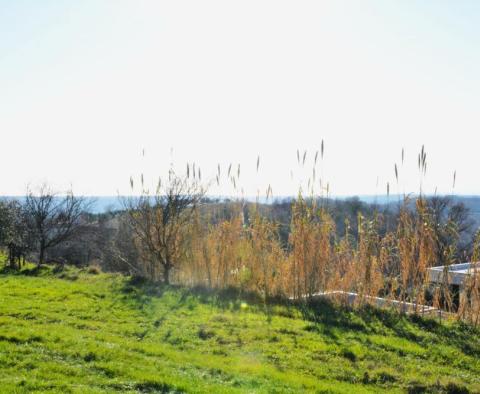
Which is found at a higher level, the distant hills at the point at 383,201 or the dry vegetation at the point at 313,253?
the distant hills at the point at 383,201

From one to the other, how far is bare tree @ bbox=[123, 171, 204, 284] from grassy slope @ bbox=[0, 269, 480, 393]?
7.50ft

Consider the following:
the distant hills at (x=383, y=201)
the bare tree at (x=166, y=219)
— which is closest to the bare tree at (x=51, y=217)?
the distant hills at (x=383, y=201)

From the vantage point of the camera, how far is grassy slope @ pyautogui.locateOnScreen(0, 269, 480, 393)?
4.47 meters

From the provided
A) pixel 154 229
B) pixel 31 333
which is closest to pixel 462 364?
pixel 31 333

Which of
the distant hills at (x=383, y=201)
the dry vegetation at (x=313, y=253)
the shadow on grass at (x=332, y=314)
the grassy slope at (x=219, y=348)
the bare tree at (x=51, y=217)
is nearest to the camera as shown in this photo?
the grassy slope at (x=219, y=348)

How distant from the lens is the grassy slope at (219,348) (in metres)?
4.47

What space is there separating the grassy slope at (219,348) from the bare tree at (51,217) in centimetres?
1240

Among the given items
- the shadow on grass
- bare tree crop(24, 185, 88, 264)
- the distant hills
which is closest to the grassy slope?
the shadow on grass

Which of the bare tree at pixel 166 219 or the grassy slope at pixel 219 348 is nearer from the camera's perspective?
the grassy slope at pixel 219 348

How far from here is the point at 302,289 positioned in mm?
8398

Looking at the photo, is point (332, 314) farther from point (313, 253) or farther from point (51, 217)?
point (51, 217)

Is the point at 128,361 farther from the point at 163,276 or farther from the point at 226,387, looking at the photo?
the point at 163,276

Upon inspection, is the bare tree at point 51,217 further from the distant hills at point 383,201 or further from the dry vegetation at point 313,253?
the dry vegetation at point 313,253

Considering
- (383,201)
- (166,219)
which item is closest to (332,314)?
(166,219)
